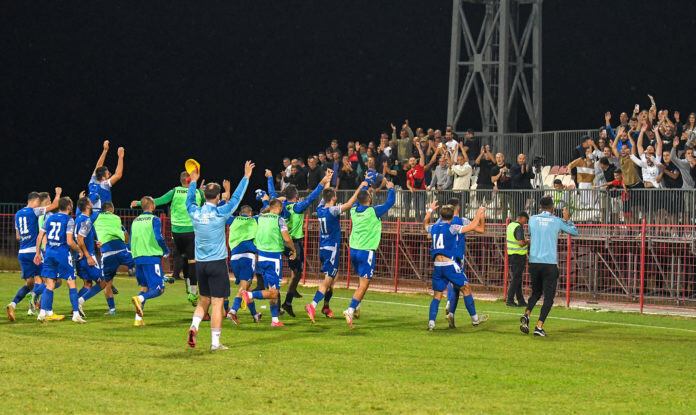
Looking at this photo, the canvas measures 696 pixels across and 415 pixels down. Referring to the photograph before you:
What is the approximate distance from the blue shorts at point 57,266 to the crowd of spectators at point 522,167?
5.99 m

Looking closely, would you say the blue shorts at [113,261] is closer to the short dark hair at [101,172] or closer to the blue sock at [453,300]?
the short dark hair at [101,172]

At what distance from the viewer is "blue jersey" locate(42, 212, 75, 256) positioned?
14.5 metres

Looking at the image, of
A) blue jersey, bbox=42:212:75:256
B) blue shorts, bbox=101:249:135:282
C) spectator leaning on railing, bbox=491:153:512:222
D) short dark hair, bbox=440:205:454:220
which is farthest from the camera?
spectator leaning on railing, bbox=491:153:512:222

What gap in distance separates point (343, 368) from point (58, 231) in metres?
6.44

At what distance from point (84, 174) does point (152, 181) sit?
121 inches

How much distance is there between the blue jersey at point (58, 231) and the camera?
14.5 m

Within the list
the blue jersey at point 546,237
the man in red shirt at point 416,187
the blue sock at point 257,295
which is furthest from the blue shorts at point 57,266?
the man in red shirt at point 416,187

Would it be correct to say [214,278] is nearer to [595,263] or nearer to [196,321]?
[196,321]

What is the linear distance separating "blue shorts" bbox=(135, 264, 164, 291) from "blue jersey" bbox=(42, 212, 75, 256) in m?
1.27

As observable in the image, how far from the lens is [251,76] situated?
1652 inches

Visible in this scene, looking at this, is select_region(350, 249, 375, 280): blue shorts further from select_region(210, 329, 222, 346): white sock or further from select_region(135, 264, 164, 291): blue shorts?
select_region(210, 329, 222, 346): white sock

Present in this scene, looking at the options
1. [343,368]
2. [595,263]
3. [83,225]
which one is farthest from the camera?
[595,263]

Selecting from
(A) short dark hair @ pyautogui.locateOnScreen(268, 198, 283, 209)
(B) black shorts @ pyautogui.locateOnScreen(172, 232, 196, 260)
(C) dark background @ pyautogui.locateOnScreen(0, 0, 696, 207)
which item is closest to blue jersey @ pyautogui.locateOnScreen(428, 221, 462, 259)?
(A) short dark hair @ pyautogui.locateOnScreen(268, 198, 283, 209)

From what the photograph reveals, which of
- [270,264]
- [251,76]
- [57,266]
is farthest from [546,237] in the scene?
[251,76]
